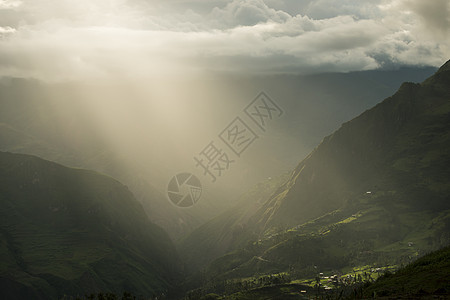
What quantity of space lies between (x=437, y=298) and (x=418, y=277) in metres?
63.5

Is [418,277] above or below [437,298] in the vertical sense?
below

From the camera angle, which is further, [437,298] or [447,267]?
[447,267]

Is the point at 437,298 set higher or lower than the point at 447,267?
higher

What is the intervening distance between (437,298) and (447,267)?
204ft

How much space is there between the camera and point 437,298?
136m

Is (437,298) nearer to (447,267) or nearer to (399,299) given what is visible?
(399,299)

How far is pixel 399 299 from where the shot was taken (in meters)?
148

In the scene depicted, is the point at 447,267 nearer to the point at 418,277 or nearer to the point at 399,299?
the point at 418,277

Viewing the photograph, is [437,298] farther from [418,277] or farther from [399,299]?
[418,277]

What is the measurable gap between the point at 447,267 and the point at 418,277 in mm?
13535

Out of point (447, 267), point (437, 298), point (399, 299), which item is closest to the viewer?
point (437, 298)

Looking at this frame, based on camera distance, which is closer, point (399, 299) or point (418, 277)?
point (399, 299)

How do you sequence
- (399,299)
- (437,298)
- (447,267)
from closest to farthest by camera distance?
1. (437,298)
2. (399,299)
3. (447,267)

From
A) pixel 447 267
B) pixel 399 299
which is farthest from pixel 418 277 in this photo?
pixel 399 299
